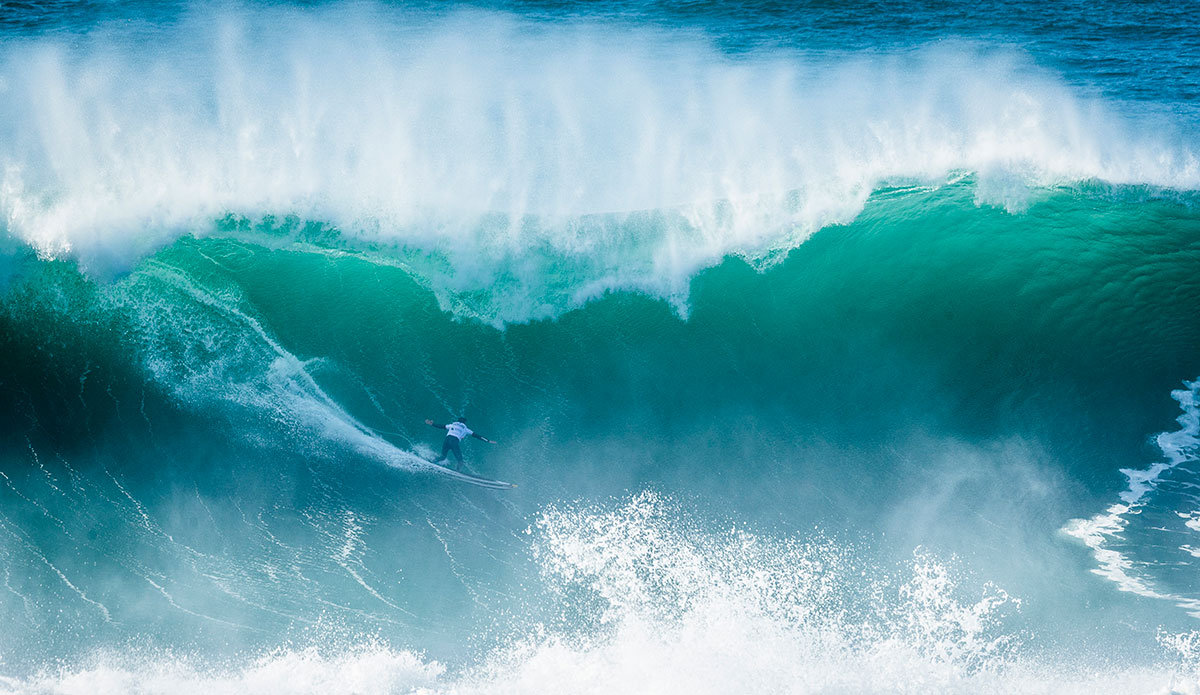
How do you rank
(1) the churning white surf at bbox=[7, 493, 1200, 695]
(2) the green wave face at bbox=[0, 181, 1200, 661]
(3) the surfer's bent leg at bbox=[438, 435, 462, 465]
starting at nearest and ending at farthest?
1. (1) the churning white surf at bbox=[7, 493, 1200, 695]
2. (2) the green wave face at bbox=[0, 181, 1200, 661]
3. (3) the surfer's bent leg at bbox=[438, 435, 462, 465]

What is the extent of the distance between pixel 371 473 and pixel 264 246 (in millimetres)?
3314

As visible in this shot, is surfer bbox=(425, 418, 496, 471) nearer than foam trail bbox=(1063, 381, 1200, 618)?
No

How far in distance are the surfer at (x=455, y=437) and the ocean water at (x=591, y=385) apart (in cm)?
23

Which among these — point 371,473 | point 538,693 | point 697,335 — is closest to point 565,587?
point 538,693

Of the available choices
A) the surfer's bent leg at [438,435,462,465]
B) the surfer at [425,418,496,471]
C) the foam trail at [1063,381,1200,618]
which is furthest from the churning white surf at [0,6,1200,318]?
the foam trail at [1063,381,1200,618]

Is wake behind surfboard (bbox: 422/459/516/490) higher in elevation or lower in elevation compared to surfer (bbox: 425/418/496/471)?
lower

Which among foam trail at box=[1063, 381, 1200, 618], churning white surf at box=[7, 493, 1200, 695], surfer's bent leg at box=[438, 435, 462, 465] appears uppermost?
surfer's bent leg at box=[438, 435, 462, 465]

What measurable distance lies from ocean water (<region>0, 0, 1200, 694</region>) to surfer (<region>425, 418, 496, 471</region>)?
0.75ft

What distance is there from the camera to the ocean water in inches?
283

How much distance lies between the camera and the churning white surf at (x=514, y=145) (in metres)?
8.96

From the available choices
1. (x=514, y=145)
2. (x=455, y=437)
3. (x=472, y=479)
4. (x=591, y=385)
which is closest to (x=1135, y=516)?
(x=591, y=385)

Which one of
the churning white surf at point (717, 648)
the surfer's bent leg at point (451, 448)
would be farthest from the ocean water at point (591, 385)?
the surfer's bent leg at point (451, 448)

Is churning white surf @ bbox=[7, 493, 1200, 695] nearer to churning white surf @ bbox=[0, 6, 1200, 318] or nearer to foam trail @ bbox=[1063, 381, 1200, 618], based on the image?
foam trail @ bbox=[1063, 381, 1200, 618]

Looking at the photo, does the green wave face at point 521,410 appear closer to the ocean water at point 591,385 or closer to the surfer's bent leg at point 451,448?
the ocean water at point 591,385
